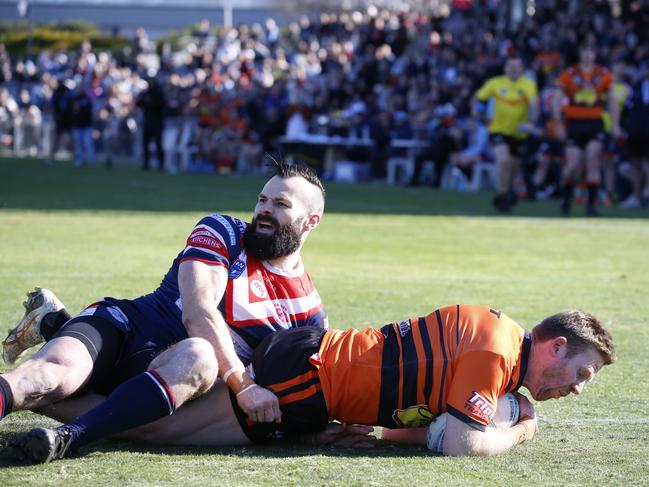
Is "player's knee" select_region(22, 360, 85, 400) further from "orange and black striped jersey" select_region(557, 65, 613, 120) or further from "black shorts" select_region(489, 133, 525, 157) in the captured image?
"orange and black striped jersey" select_region(557, 65, 613, 120)

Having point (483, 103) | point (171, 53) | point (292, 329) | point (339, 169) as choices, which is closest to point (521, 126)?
A: point (483, 103)

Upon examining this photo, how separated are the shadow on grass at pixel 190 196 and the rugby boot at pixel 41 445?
1247 cm

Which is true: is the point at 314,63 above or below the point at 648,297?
above

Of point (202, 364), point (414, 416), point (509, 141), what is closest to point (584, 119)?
point (509, 141)

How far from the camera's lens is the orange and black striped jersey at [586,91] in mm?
18609

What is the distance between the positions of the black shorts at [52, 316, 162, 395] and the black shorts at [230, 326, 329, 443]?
1.65ft

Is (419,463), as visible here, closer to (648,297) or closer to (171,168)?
(648,297)

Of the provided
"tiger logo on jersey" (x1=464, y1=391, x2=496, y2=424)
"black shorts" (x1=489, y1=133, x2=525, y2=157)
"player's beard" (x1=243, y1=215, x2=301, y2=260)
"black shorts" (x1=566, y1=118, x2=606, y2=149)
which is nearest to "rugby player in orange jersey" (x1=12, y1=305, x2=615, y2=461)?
"tiger logo on jersey" (x1=464, y1=391, x2=496, y2=424)

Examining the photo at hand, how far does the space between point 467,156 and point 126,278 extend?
54.8 ft

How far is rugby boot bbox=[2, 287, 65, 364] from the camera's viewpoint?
602cm

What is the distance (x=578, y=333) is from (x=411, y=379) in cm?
70

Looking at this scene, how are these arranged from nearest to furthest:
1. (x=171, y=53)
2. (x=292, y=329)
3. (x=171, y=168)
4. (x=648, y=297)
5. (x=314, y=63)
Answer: (x=292, y=329) → (x=648, y=297) → (x=171, y=168) → (x=314, y=63) → (x=171, y=53)

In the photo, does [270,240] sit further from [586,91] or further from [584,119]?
[584,119]

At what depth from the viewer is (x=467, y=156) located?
25859 mm
